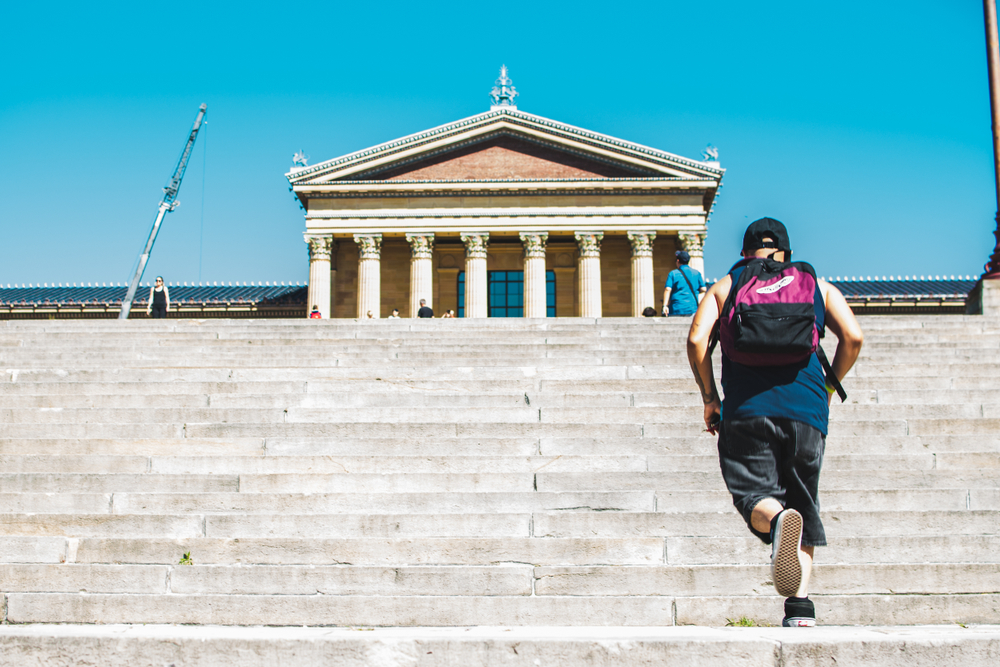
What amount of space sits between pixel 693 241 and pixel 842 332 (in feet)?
116

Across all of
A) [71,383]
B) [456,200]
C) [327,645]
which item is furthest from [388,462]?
[456,200]

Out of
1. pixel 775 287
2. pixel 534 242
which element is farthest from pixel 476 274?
pixel 775 287

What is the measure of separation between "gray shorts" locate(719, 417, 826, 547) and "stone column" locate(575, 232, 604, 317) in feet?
115

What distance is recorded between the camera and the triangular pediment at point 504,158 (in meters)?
39.1

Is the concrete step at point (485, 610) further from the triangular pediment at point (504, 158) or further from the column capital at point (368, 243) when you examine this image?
the column capital at point (368, 243)

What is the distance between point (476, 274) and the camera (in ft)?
129

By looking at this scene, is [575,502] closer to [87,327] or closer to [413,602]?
[413,602]

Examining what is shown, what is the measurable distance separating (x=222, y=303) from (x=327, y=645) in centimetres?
3815

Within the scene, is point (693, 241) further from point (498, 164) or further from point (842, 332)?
point (842, 332)

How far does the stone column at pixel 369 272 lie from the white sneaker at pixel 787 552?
35881mm

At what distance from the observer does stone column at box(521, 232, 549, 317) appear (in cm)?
3906

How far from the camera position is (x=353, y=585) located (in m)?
5.58

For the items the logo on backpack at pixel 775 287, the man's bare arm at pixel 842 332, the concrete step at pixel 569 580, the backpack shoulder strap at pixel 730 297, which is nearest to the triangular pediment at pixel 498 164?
the concrete step at pixel 569 580

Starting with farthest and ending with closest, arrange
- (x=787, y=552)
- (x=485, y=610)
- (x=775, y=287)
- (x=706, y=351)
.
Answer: (x=485, y=610) → (x=706, y=351) → (x=775, y=287) → (x=787, y=552)
